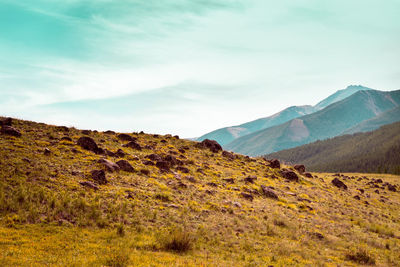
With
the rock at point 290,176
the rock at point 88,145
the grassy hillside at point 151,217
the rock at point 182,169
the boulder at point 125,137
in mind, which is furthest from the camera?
the rock at point 290,176

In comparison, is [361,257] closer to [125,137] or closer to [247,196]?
[247,196]

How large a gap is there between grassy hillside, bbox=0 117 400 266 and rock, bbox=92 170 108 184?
5.0 inches

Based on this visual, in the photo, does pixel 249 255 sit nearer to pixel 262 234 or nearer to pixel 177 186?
pixel 262 234

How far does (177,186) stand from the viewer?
23469mm

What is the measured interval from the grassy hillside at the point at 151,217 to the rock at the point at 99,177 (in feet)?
0.42

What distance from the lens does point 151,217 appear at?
16.1m

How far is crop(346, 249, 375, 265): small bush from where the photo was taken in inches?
611

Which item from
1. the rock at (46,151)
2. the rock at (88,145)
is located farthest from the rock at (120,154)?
the rock at (46,151)

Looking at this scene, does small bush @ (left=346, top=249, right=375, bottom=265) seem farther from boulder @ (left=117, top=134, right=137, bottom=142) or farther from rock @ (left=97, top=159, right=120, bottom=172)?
boulder @ (left=117, top=134, right=137, bottom=142)

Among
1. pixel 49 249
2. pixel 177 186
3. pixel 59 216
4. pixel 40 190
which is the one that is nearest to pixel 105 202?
pixel 59 216

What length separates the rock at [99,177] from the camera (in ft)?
61.7

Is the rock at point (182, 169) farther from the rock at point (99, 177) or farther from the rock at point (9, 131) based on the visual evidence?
the rock at point (9, 131)

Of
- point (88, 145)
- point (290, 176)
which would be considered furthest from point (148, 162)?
point (290, 176)

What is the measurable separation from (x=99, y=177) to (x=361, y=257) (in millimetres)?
21593
